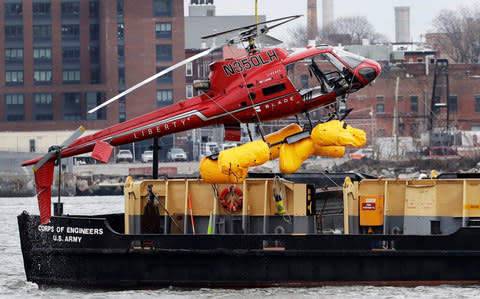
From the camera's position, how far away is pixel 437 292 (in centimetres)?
2522

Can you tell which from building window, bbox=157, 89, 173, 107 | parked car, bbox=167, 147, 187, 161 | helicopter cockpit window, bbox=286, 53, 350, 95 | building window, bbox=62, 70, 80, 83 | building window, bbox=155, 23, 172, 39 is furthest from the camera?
building window, bbox=155, 23, 172, 39

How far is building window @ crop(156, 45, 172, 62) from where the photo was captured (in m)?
108

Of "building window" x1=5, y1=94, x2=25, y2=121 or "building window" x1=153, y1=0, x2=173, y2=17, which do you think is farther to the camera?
"building window" x1=153, y1=0, x2=173, y2=17

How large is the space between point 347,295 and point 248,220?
2.79 meters

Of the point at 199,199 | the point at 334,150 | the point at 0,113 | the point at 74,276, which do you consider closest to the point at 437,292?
the point at 334,150

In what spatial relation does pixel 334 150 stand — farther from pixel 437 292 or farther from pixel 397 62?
pixel 397 62

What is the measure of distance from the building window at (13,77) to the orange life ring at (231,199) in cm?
8333

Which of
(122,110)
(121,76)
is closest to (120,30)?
(121,76)

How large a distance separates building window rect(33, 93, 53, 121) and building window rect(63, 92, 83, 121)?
1254 millimetres

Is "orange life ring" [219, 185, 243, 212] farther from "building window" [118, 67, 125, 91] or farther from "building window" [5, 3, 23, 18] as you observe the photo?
"building window" [5, 3, 23, 18]

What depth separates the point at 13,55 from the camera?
107250mm

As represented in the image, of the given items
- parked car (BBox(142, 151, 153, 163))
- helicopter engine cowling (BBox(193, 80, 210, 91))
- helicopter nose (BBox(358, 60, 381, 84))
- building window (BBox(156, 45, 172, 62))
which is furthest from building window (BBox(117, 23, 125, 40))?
helicopter nose (BBox(358, 60, 381, 84))

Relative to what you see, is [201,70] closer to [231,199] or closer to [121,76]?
[121,76]

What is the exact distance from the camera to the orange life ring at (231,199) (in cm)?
2648
